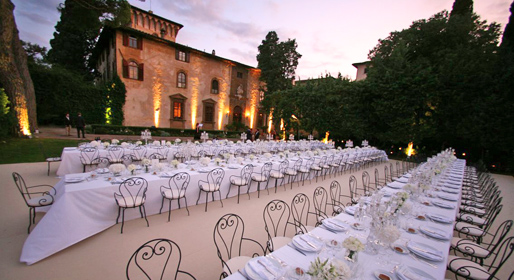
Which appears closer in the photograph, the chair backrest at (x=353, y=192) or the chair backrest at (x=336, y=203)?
the chair backrest at (x=336, y=203)

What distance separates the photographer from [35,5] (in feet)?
61.2

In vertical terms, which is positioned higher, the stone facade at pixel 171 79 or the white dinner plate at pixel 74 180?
the stone facade at pixel 171 79

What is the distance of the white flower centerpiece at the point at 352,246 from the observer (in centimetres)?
184

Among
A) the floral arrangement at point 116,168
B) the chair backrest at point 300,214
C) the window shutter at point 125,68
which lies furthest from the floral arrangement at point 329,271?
the window shutter at point 125,68

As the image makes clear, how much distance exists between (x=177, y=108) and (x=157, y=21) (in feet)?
41.3

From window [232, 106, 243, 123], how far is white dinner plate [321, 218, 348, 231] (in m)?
25.7

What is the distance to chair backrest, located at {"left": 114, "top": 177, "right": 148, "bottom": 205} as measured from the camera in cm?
399

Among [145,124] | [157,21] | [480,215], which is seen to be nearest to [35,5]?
[157,21]

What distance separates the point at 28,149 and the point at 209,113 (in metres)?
16.8

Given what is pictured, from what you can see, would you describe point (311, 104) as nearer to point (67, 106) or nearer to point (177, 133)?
point (177, 133)

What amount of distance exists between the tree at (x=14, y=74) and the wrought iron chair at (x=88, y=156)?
27.1 ft

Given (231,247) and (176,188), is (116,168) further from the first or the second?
(231,247)

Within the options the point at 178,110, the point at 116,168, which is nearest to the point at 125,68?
the point at 178,110

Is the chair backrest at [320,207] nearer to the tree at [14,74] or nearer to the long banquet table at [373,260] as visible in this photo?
the long banquet table at [373,260]
